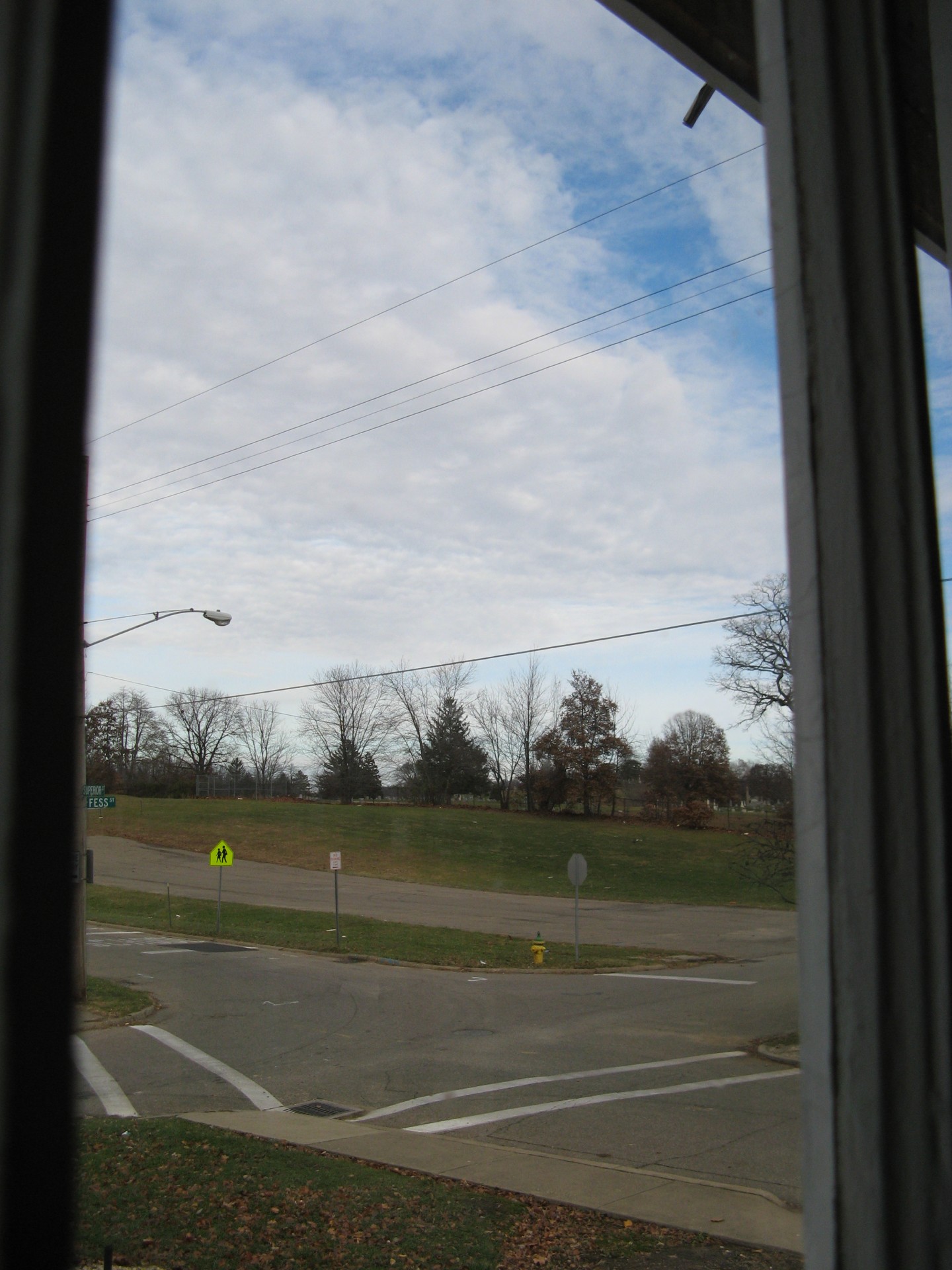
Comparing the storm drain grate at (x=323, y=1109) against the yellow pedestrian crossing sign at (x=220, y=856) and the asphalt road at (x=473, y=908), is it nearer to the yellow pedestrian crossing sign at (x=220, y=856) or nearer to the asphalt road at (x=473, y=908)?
the yellow pedestrian crossing sign at (x=220, y=856)

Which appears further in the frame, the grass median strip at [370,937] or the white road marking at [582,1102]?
the grass median strip at [370,937]

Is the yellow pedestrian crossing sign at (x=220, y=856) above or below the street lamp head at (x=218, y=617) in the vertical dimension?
below

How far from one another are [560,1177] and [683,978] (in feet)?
45.0

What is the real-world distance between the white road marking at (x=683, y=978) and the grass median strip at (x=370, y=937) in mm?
719

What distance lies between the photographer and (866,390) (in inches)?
44.5

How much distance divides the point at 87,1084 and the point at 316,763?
4865cm

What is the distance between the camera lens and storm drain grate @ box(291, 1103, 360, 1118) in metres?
8.61

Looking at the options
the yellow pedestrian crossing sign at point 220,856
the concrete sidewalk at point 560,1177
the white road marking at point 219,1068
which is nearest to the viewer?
the concrete sidewalk at point 560,1177

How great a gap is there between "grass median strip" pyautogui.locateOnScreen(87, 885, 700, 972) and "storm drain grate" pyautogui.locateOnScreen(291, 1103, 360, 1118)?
10666 mm

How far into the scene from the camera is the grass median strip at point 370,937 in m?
20.6

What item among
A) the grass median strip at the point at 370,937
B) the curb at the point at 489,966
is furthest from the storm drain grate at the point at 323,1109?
the grass median strip at the point at 370,937

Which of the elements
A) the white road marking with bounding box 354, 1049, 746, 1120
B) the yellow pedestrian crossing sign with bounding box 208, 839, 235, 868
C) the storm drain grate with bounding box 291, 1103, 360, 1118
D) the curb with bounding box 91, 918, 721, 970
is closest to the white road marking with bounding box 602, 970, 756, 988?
the curb with bounding box 91, 918, 721, 970

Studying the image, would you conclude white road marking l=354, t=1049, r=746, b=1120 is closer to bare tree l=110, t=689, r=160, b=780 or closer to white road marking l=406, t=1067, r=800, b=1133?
white road marking l=406, t=1067, r=800, b=1133

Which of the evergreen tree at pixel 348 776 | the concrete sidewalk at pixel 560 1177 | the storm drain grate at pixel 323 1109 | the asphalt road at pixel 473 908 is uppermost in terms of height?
the evergreen tree at pixel 348 776
